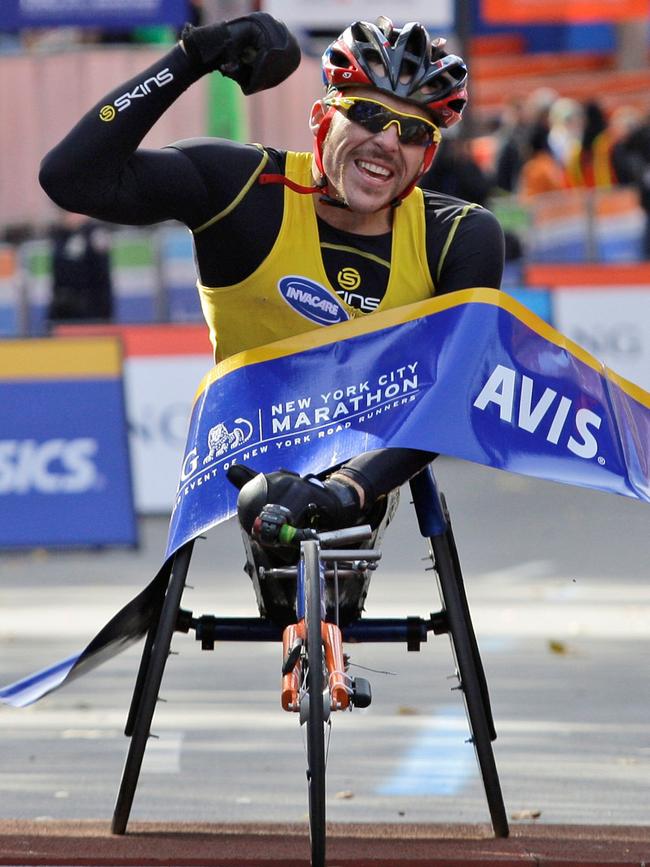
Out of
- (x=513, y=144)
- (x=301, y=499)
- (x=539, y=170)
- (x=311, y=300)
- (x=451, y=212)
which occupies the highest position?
(x=513, y=144)

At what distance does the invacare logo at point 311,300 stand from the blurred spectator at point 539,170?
49.9 feet

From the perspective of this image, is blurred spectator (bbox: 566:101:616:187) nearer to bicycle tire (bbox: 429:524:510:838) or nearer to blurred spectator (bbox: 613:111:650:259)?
blurred spectator (bbox: 613:111:650:259)

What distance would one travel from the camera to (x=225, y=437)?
5.07m

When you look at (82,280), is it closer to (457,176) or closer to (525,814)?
(457,176)

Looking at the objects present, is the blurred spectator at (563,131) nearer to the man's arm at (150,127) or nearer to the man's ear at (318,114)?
the man's ear at (318,114)

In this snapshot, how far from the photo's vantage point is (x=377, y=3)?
1702 cm

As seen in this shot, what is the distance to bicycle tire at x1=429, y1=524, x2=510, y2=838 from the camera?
16.1 ft

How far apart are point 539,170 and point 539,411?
616 inches

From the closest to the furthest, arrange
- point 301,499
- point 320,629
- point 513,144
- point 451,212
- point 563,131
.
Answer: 1. point 320,629
2. point 301,499
3. point 451,212
4. point 513,144
5. point 563,131

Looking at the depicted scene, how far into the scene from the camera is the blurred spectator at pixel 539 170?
20234mm

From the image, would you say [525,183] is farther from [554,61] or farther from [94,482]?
[554,61]

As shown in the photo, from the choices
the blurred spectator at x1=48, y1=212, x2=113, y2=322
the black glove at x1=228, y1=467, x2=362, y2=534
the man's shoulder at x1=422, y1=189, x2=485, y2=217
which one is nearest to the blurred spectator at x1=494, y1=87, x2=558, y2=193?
the blurred spectator at x1=48, y1=212, x2=113, y2=322

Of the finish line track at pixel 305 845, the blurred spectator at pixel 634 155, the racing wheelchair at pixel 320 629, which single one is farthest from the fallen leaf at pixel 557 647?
the blurred spectator at pixel 634 155

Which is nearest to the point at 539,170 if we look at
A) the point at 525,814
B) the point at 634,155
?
the point at 634,155
